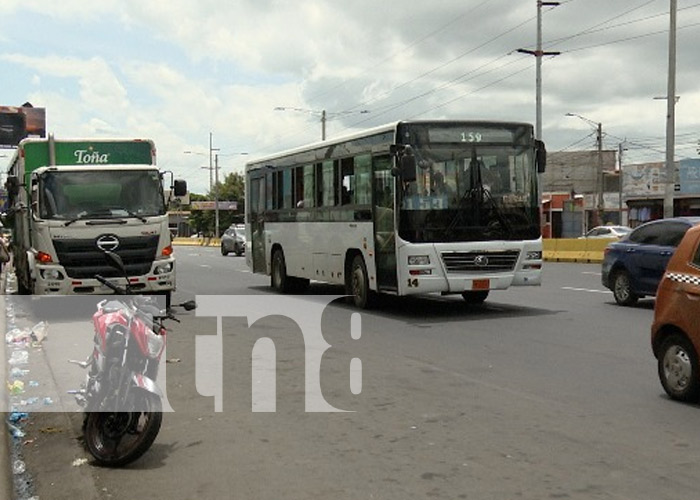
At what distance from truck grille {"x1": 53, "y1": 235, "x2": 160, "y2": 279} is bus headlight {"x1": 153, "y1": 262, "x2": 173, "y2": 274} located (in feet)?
0.42

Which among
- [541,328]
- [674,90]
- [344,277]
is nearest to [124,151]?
[344,277]

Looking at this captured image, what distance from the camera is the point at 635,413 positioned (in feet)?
24.5

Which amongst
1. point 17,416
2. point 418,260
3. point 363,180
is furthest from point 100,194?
point 17,416

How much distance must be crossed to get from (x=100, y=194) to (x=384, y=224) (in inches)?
196

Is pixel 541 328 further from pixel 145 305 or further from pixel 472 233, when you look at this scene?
pixel 145 305

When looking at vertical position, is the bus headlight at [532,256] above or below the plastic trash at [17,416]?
above

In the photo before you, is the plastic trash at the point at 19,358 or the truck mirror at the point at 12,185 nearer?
the plastic trash at the point at 19,358

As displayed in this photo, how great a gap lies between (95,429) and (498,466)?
108 inches

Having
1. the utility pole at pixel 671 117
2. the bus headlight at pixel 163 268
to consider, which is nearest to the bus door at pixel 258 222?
the bus headlight at pixel 163 268

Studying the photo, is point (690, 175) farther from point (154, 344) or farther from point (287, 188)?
point (154, 344)

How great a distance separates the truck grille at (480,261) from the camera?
14500 millimetres

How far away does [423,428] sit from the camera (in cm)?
705

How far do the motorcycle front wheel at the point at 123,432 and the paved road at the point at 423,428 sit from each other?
0.39 ft

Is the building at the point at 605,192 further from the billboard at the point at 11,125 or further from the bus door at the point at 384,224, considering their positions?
the bus door at the point at 384,224
